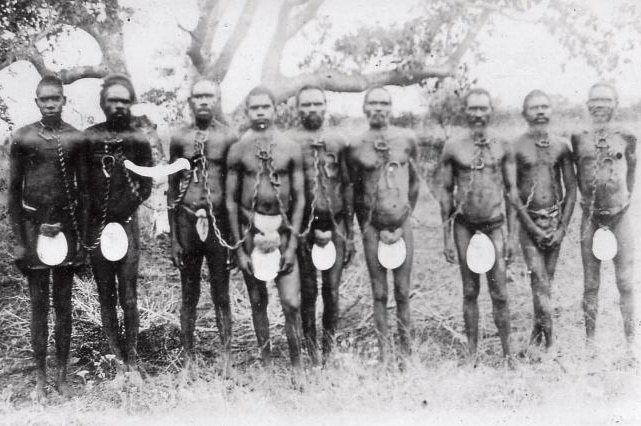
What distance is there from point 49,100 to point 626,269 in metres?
4.00

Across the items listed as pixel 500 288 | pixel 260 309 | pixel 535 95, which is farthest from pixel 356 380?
pixel 535 95

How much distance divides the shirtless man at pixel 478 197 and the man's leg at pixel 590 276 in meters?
0.58

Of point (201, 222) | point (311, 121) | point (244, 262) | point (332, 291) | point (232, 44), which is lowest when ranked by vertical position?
point (332, 291)

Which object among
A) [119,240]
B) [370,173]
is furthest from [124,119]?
[370,173]

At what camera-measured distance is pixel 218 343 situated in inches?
201

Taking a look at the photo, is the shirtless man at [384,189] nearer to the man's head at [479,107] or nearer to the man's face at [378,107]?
the man's face at [378,107]

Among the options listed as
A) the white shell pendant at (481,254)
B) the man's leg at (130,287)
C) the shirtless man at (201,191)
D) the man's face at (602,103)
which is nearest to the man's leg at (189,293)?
the shirtless man at (201,191)

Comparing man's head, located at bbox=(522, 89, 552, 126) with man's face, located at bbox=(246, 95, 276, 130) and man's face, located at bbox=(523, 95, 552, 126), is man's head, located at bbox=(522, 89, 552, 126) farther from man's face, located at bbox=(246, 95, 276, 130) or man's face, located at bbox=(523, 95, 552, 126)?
man's face, located at bbox=(246, 95, 276, 130)

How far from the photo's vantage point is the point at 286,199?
4.06 meters

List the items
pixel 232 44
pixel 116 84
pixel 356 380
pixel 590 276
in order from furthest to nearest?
pixel 232 44
pixel 590 276
pixel 116 84
pixel 356 380

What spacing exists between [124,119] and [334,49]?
229 centimetres

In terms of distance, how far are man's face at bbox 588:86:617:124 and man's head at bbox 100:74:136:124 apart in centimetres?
311

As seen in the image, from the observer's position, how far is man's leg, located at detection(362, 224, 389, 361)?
4191mm

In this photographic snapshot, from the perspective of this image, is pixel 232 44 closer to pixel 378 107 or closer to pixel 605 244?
pixel 378 107
